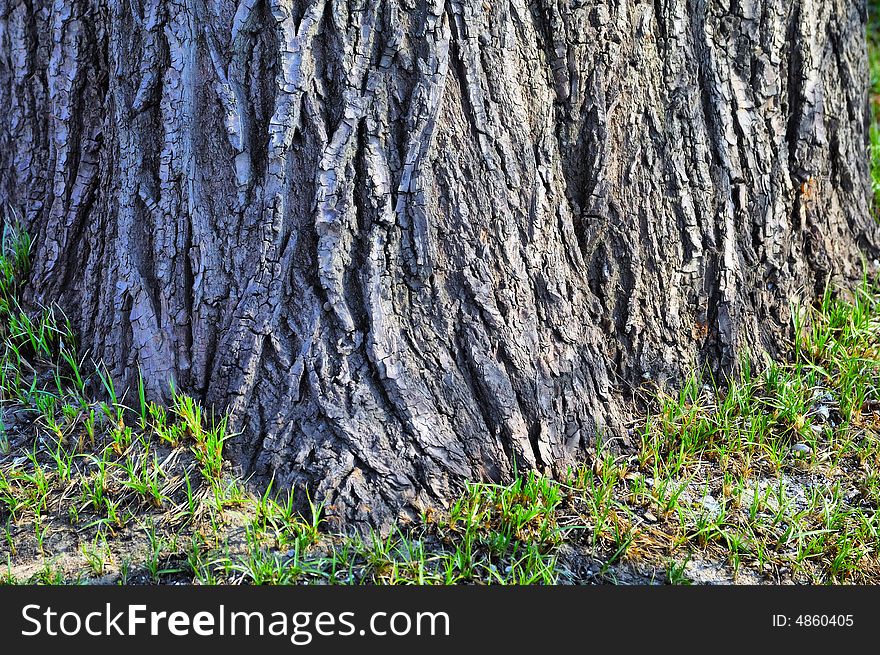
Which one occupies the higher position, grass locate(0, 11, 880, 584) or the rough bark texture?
the rough bark texture

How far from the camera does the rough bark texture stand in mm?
2590

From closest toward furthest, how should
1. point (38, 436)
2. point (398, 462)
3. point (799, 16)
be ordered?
point (398, 462), point (38, 436), point (799, 16)

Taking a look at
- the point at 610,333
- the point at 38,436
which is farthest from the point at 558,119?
the point at 38,436

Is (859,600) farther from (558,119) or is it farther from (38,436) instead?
(38,436)

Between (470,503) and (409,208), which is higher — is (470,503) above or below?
below

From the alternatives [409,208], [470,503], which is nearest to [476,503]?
[470,503]

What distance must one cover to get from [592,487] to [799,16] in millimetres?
1994

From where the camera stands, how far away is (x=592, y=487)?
2795 mm

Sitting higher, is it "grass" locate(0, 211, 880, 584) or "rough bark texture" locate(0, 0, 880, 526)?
"rough bark texture" locate(0, 0, 880, 526)

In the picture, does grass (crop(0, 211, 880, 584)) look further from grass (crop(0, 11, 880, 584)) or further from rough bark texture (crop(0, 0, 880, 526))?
→ rough bark texture (crop(0, 0, 880, 526))

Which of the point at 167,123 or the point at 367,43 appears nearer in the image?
the point at 367,43

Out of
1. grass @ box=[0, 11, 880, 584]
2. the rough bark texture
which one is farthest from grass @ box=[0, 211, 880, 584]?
the rough bark texture

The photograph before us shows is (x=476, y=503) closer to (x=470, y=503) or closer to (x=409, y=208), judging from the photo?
(x=470, y=503)

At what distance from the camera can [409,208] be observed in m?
2.64
